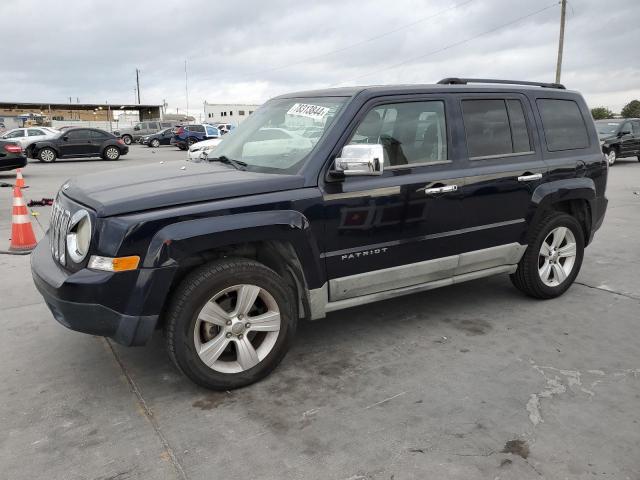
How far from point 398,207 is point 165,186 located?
152 centimetres

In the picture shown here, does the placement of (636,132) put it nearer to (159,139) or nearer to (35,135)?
(35,135)

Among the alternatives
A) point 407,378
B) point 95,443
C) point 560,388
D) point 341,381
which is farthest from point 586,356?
point 95,443

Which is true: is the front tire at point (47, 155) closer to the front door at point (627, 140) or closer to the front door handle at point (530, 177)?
the front door at point (627, 140)

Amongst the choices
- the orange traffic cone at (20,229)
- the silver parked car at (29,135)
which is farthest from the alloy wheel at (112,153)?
the orange traffic cone at (20,229)

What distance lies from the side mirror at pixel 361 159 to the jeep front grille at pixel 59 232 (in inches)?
65.8

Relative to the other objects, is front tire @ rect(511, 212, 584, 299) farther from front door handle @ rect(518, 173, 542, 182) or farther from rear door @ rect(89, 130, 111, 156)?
rear door @ rect(89, 130, 111, 156)

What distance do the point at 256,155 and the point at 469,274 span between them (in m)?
1.87

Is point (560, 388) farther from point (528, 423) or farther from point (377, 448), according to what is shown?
point (377, 448)

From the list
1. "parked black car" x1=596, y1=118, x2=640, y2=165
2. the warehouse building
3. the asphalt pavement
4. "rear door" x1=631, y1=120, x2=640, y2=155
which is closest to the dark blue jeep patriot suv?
the asphalt pavement

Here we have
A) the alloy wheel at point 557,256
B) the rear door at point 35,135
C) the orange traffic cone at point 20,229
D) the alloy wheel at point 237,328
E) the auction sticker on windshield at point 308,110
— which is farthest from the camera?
the rear door at point 35,135

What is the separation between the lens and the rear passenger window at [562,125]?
4.55m

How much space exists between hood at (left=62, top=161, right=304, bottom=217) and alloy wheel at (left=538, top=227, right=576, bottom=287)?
2.50m

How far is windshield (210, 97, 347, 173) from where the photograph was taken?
11.8ft

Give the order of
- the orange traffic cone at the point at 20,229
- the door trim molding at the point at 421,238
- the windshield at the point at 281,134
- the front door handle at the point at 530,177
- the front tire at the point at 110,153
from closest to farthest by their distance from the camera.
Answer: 1. the door trim molding at the point at 421,238
2. the windshield at the point at 281,134
3. the front door handle at the point at 530,177
4. the orange traffic cone at the point at 20,229
5. the front tire at the point at 110,153
